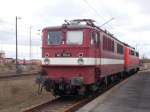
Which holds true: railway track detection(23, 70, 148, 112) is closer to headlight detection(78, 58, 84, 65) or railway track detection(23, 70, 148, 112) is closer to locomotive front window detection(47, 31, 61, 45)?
headlight detection(78, 58, 84, 65)

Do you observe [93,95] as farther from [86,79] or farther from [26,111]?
[26,111]

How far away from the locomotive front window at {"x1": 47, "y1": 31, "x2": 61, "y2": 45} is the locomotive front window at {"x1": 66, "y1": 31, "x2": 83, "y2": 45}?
1.52 feet

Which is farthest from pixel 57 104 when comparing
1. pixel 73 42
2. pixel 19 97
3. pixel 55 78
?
pixel 19 97

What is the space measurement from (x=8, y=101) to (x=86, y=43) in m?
→ 5.01

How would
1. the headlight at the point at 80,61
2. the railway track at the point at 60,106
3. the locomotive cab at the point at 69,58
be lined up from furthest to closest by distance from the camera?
the locomotive cab at the point at 69,58, the headlight at the point at 80,61, the railway track at the point at 60,106

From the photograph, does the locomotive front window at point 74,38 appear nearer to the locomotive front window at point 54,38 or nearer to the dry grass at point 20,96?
the locomotive front window at point 54,38

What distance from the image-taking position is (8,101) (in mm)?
20875

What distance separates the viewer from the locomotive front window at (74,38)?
63.2ft

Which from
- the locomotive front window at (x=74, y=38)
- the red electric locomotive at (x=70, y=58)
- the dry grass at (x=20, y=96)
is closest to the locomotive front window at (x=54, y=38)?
the red electric locomotive at (x=70, y=58)

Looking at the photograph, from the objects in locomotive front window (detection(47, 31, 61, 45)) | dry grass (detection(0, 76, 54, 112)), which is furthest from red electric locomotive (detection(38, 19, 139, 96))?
dry grass (detection(0, 76, 54, 112))

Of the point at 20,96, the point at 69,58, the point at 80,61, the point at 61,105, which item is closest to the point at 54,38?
the point at 69,58

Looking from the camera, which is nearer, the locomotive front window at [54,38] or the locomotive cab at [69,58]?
the locomotive cab at [69,58]

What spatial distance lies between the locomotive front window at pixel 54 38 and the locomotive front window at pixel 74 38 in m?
0.46

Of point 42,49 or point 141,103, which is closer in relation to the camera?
point 141,103
